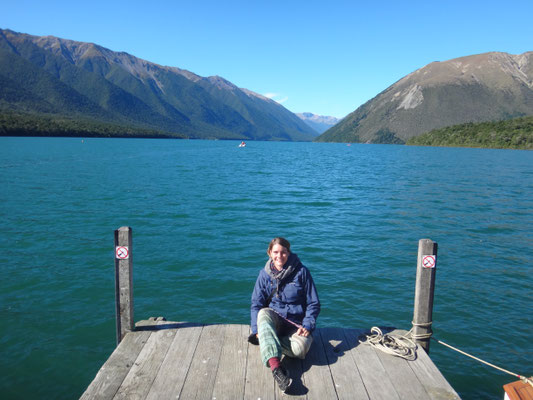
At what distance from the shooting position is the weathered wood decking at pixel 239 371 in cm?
536

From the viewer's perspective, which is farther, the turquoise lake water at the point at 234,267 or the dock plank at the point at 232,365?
the turquoise lake water at the point at 234,267

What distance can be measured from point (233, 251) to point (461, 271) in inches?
363

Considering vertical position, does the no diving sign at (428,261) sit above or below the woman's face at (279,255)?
below

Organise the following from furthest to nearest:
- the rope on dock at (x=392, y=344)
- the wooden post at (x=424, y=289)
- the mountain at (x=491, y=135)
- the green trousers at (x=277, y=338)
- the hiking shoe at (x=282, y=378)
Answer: the mountain at (x=491, y=135), the wooden post at (x=424, y=289), the rope on dock at (x=392, y=344), the green trousers at (x=277, y=338), the hiking shoe at (x=282, y=378)

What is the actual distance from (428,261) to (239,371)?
373 cm

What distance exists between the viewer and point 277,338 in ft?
19.3

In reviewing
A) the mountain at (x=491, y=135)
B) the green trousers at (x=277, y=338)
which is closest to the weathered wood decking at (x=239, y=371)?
the green trousers at (x=277, y=338)

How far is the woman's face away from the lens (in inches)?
240

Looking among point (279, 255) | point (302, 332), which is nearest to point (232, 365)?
point (302, 332)

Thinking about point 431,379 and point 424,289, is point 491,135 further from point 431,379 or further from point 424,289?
point 431,379

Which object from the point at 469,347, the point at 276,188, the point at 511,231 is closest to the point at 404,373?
the point at 469,347

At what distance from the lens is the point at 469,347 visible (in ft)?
31.4

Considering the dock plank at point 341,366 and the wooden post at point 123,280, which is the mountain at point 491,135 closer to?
the dock plank at point 341,366

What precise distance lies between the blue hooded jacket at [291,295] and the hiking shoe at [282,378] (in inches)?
33.6
